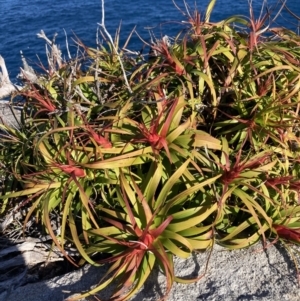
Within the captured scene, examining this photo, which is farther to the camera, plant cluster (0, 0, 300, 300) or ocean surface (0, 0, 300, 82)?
ocean surface (0, 0, 300, 82)

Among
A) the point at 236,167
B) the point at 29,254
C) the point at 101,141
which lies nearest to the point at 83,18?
the point at 29,254

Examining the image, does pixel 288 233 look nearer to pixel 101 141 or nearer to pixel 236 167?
pixel 236 167

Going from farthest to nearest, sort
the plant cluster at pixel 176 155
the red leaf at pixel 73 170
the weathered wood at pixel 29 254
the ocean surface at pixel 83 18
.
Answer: the ocean surface at pixel 83 18, the weathered wood at pixel 29 254, the red leaf at pixel 73 170, the plant cluster at pixel 176 155

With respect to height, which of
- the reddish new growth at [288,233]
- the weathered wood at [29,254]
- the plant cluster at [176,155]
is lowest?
the weathered wood at [29,254]

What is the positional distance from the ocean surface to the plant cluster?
12632mm

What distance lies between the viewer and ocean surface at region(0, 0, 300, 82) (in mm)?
Result: 16562

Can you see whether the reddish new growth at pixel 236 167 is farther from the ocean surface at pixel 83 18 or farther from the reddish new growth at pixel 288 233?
the ocean surface at pixel 83 18

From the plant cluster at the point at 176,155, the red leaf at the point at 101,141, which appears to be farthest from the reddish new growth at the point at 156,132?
the red leaf at the point at 101,141

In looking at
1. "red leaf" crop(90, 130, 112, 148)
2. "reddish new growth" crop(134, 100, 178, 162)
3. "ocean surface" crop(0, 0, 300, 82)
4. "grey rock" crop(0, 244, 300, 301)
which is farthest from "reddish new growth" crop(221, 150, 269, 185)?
"ocean surface" crop(0, 0, 300, 82)

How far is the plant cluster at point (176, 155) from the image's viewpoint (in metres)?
2.52

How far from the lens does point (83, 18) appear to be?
1917 cm

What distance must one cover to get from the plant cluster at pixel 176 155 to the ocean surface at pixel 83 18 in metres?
12.6

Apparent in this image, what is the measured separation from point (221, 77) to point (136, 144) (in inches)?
33.4

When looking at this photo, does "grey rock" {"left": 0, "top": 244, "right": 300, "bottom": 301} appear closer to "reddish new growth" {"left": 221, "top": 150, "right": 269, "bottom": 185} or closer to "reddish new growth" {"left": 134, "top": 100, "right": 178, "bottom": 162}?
"reddish new growth" {"left": 221, "top": 150, "right": 269, "bottom": 185}
